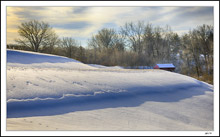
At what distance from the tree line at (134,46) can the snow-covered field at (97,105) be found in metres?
9.02

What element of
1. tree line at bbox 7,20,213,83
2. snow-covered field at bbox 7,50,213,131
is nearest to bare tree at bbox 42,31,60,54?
tree line at bbox 7,20,213,83

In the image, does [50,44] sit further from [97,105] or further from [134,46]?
[97,105]

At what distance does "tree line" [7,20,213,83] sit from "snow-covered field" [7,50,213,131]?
902 cm

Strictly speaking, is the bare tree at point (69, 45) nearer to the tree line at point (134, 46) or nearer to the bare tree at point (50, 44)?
the tree line at point (134, 46)

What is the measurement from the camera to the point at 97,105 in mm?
3396

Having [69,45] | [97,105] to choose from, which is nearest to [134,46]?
[69,45]

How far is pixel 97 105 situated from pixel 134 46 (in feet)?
81.6

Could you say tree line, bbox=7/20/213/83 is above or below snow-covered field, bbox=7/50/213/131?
above

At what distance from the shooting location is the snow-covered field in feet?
8.90

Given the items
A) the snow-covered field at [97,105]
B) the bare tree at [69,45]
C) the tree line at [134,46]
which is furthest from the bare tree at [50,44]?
the snow-covered field at [97,105]

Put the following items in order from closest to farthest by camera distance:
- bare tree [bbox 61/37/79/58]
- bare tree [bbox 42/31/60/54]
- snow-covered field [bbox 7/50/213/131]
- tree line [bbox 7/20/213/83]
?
snow-covered field [bbox 7/50/213/131] < tree line [bbox 7/20/213/83] < bare tree [bbox 42/31/60/54] < bare tree [bbox 61/37/79/58]

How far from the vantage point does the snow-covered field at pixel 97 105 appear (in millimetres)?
2713

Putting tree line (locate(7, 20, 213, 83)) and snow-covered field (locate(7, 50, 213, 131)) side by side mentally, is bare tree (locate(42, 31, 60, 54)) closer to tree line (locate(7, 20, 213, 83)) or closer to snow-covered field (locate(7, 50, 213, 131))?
tree line (locate(7, 20, 213, 83))

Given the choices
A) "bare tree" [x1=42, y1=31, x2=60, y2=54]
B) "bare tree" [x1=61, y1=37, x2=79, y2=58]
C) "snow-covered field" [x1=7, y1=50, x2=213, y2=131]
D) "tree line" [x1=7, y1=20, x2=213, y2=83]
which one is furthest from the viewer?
"bare tree" [x1=61, y1=37, x2=79, y2=58]
